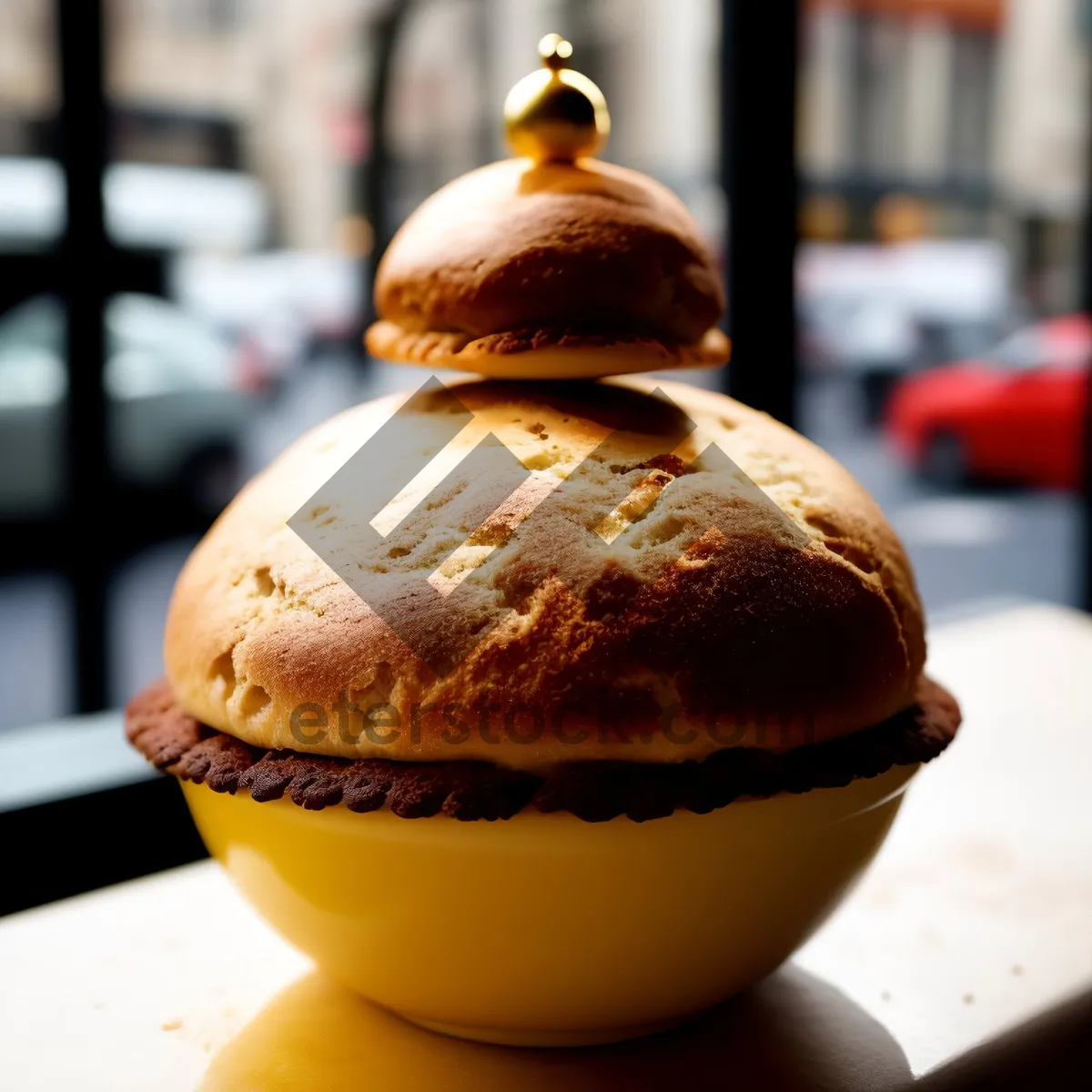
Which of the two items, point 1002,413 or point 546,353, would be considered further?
point 1002,413

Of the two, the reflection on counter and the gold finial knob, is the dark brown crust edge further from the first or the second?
the gold finial knob

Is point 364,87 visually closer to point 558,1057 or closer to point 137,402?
point 137,402

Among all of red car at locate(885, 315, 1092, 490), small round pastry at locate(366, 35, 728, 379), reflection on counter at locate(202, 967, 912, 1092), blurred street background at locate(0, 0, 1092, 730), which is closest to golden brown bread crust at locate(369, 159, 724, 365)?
small round pastry at locate(366, 35, 728, 379)

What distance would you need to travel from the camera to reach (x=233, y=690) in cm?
64

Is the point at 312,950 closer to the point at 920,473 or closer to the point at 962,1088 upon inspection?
the point at 962,1088

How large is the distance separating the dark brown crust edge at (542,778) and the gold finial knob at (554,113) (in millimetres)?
384

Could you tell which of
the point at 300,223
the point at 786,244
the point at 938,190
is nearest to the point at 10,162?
the point at 300,223

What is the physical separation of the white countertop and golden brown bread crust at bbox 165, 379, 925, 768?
23 centimetres

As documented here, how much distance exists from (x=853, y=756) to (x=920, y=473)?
2.48 m

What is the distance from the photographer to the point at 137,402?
1.77m

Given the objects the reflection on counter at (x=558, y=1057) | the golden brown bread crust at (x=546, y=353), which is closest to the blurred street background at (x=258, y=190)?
the golden brown bread crust at (x=546, y=353)

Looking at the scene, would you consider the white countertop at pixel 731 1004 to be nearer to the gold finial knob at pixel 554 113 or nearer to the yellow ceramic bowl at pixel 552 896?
the yellow ceramic bowl at pixel 552 896

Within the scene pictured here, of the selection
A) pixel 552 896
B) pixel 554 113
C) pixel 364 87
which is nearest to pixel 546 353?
pixel 554 113

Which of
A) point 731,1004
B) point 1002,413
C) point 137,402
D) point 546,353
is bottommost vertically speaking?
point 1002,413
